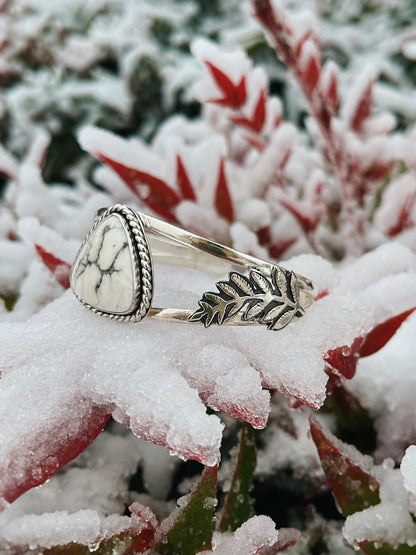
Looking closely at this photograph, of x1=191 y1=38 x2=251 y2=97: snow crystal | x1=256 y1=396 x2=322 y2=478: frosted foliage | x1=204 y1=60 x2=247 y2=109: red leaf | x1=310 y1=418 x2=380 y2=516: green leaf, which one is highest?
x1=191 y1=38 x2=251 y2=97: snow crystal

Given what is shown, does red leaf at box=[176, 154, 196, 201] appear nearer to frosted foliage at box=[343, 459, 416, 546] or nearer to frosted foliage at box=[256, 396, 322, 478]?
frosted foliage at box=[256, 396, 322, 478]

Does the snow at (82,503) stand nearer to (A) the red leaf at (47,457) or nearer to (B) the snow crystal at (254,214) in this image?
(A) the red leaf at (47,457)

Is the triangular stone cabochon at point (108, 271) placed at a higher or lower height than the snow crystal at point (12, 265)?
higher

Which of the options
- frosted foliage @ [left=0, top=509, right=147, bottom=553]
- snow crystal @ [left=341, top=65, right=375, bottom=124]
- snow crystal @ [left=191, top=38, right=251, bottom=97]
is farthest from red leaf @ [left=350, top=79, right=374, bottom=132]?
frosted foliage @ [left=0, top=509, right=147, bottom=553]

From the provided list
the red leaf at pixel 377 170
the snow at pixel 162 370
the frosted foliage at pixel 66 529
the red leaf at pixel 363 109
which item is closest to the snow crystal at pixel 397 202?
the red leaf at pixel 377 170

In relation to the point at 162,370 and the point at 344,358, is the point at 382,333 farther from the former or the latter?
the point at 162,370

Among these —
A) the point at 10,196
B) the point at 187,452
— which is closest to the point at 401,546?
the point at 187,452
